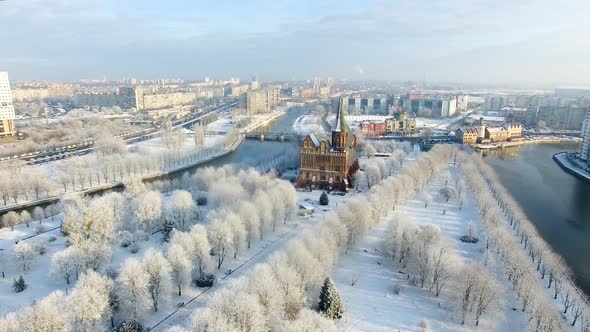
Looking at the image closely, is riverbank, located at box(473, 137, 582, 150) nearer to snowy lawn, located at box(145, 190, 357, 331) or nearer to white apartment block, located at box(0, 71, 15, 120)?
snowy lawn, located at box(145, 190, 357, 331)

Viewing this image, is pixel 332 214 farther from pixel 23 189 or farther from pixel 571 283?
pixel 23 189

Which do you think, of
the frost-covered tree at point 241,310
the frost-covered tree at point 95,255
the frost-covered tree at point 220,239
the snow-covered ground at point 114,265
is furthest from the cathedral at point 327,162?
the frost-covered tree at point 241,310

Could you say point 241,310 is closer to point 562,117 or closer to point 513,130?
point 513,130

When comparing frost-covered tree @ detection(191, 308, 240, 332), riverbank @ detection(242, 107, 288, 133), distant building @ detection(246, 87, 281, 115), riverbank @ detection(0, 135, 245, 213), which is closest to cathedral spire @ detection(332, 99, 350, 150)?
riverbank @ detection(0, 135, 245, 213)

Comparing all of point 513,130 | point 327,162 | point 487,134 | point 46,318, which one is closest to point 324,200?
point 327,162

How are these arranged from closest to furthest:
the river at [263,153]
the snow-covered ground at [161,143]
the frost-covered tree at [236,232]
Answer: the frost-covered tree at [236,232] → the river at [263,153] → the snow-covered ground at [161,143]

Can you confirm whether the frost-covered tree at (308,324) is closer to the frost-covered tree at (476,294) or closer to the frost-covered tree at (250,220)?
the frost-covered tree at (476,294)
